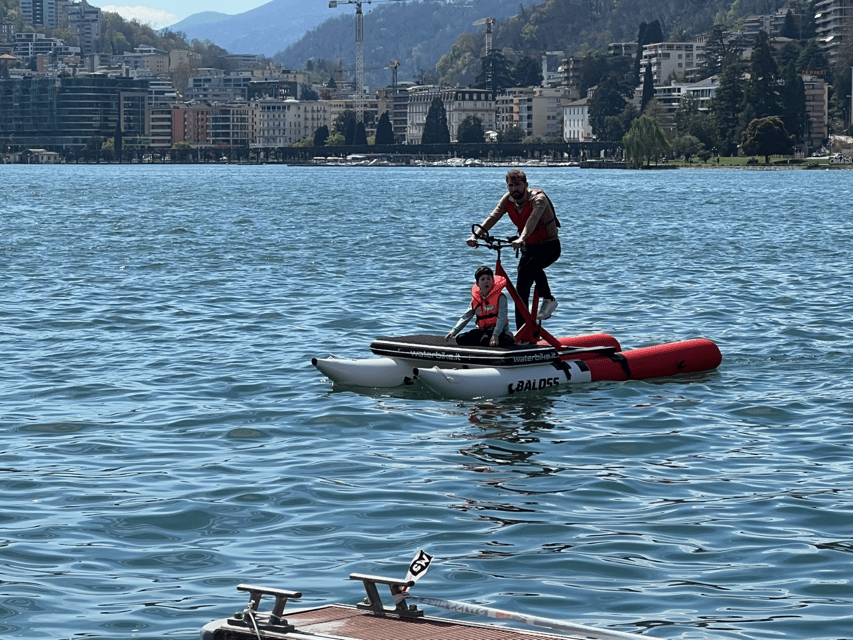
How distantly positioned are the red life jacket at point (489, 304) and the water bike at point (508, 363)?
123mm

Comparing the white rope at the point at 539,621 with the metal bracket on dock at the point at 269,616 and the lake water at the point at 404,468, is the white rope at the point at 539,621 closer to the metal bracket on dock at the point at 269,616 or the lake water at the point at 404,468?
the metal bracket on dock at the point at 269,616

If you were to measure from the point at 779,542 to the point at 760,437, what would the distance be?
465 centimetres

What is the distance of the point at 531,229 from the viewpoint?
60.3 ft

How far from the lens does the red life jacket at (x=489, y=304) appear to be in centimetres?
1819

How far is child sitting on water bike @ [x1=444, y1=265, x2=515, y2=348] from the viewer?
1819cm

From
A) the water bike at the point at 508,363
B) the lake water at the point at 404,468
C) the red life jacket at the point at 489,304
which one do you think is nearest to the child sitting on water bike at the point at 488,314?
the red life jacket at the point at 489,304

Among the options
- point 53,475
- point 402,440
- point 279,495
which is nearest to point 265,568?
point 279,495

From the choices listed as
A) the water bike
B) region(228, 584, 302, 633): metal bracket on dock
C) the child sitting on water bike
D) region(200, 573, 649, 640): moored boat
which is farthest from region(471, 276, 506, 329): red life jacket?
region(228, 584, 302, 633): metal bracket on dock

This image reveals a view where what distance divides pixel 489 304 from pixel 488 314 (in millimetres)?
172

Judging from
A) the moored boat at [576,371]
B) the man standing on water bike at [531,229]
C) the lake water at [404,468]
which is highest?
the man standing on water bike at [531,229]

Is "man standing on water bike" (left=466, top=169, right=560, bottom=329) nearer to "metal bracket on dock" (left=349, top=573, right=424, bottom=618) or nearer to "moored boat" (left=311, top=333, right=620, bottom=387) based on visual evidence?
"moored boat" (left=311, top=333, right=620, bottom=387)

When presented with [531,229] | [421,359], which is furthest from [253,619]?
[531,229]

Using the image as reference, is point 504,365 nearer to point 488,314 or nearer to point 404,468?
point 488,314

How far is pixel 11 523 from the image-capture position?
A: 12086mm
